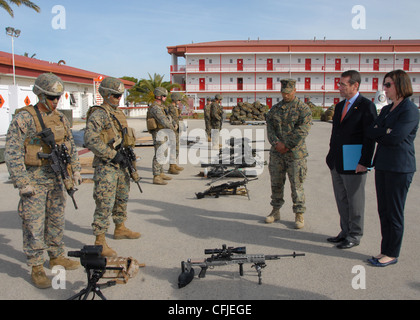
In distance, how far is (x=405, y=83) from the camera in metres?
3.87

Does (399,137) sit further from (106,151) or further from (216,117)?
(216,117)

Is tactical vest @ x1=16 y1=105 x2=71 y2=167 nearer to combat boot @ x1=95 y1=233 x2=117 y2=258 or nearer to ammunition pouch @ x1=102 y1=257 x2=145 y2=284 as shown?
combat boot @ x1=95 y1=233 x2=117 y2=258

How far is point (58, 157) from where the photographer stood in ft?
13.0

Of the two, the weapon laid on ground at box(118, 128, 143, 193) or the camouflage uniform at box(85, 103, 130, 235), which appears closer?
the camouflage uniform at box(85, 103, 130, 235)

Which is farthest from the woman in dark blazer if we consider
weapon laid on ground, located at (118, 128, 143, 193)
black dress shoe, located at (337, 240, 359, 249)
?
weapon laid on ground, located at (118, 128, 143, 193)

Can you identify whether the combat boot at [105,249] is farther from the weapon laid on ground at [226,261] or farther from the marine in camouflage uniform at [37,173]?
the weapon laid on ground at [226,261]

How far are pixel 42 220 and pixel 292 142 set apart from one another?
336 centimetres

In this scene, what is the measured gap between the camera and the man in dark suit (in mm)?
4461

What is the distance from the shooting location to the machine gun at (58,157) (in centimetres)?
385

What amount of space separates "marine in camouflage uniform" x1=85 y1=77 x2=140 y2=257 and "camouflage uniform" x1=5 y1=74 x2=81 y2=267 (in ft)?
1.18

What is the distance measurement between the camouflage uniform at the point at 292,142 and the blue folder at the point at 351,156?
816 millimetres
